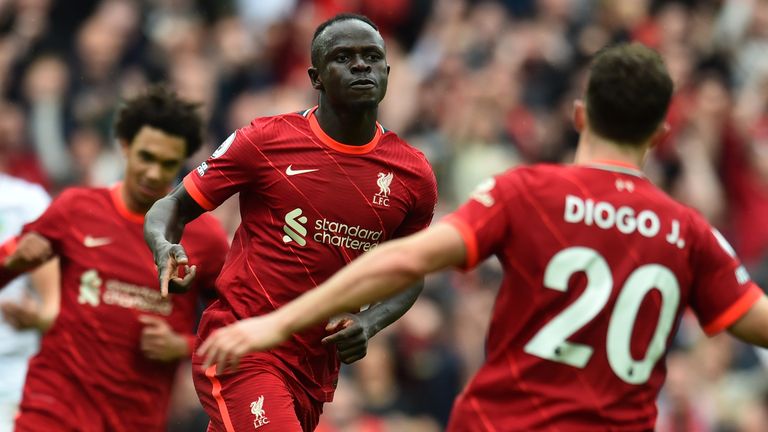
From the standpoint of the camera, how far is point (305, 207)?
641 cm

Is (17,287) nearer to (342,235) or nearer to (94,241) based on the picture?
(94,241)

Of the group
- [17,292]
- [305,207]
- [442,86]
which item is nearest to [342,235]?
[305,207]

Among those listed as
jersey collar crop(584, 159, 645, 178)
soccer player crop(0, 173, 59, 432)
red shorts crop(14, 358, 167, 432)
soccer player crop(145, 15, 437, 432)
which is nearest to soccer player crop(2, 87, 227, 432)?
red shorts crop(14, 358, 167, 432)

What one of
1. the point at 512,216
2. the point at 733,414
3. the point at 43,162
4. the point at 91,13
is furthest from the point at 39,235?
the point at 91,13

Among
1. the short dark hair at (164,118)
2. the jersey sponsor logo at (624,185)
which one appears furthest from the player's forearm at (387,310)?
the short dark hair at (164,118)

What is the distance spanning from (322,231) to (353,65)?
75 cm

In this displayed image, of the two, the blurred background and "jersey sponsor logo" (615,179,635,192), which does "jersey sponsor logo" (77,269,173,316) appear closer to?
"jersey sponsor logo" (615,179,635,192)

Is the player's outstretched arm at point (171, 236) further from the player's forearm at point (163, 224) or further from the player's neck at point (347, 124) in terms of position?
the player's neck at point (347, 124)

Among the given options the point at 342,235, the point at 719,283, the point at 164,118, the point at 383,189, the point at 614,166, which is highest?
the point at 164,118

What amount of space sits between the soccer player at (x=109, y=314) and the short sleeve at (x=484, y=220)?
9.73 feet


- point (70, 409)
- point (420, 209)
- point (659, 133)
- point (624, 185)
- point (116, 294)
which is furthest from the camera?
point (116, 294)

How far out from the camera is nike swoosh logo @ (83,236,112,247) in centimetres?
765

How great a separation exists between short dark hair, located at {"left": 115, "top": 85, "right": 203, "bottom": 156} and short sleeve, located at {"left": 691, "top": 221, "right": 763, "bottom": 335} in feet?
12.3

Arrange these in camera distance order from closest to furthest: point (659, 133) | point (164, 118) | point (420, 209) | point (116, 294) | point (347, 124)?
point (659, 133)
point (347, 124)
point (420, 209)
point (116, 294)
point (164, 118)
